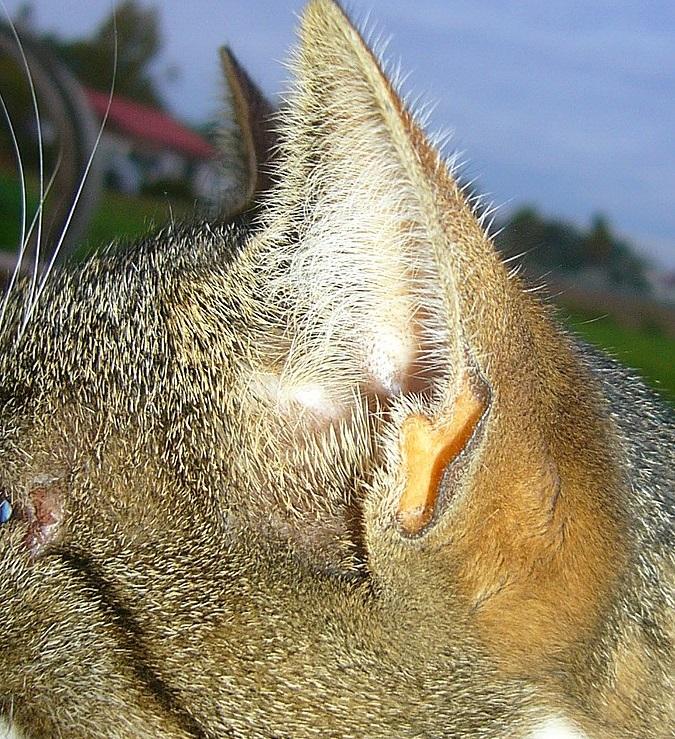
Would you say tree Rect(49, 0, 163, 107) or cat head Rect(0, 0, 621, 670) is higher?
cat head Rect(0, 0, 621, 670)

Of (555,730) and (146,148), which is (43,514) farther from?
(146,148)

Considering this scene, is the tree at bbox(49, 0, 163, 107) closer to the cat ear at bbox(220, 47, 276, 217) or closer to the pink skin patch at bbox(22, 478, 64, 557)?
the cat ear at bbox(220, 47, 276, 217)

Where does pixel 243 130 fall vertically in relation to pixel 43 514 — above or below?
above

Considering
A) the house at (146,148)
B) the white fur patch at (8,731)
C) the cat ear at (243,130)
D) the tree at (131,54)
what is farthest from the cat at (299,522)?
the tree at (131,54)

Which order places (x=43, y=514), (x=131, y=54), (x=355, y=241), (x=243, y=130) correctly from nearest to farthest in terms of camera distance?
(x=355, y=241), (x=43, y=514), (x=243, y=130), (x=131, y=54)

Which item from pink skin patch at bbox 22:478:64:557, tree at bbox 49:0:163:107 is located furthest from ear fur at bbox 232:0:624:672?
tree at bbox 49:0:163:107

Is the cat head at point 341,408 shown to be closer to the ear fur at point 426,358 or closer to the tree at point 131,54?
the ear fur at point 426,358

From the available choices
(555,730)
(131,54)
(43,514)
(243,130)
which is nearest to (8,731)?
(43,514)
